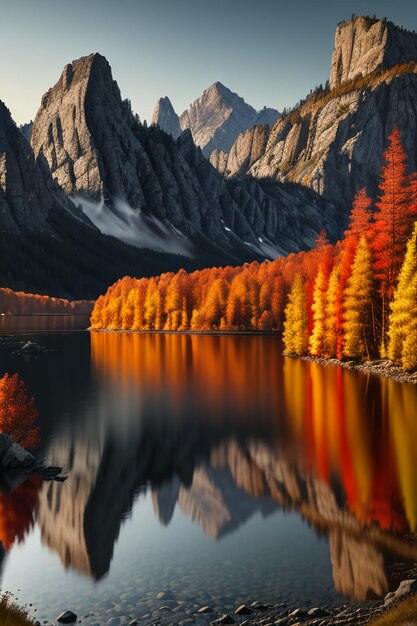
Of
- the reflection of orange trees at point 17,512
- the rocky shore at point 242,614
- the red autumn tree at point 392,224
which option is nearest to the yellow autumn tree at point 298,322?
the red autumn tree at point 392,224

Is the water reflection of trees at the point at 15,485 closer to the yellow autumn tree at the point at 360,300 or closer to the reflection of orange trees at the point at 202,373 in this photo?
the reflection of orange trees at the point at 202,373

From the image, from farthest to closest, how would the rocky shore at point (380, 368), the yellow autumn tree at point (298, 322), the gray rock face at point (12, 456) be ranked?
the yellow autumn tree at point (298, 322) < the rocky shore at point (380, 368) < the gray rock face at point (12, 456)

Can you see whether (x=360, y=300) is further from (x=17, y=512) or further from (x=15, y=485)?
(x=17, y=512)

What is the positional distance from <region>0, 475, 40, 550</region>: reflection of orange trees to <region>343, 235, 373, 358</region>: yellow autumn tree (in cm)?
5825

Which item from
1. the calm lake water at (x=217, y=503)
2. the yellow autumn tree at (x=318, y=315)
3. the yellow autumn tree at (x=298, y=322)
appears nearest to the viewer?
the calm lake water at (x=217, y=503)

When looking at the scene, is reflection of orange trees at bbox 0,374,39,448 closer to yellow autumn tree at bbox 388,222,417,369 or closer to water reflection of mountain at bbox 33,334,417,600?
water reflection of mountain at bbox 33,334,417,600

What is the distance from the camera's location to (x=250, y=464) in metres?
37.6

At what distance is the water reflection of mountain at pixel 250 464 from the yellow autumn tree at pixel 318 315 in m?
19.6

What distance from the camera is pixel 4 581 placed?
2162 cm

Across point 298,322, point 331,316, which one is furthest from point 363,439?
point 298,322

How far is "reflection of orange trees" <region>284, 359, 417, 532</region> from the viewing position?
28.9 meters

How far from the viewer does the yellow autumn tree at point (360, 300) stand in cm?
8094

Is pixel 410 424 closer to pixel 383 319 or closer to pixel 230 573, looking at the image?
pixel 230 573

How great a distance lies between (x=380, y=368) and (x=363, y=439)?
116 feet
